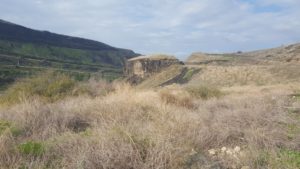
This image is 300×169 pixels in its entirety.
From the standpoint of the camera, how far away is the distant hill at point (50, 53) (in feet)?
296

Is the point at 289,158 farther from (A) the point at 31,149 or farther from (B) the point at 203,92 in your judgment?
(B) the point at 203,92

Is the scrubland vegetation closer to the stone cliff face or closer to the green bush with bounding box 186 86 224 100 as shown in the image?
the green bush with bounding box 186 86 224 100

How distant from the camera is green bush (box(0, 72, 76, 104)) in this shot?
20.7 m

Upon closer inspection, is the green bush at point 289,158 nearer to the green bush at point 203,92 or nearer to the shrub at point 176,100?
the shrub at point 176,100

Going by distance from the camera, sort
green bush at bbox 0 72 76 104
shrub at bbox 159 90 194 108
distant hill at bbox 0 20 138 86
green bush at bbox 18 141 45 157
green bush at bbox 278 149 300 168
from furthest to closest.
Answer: distant hill at bbox 0 20 138 86
green bush at bbox 0 72 76 104
shrub at bbox 159 90 194 108
green bush at bbox 18 141 45 157
green bush at bbox 278 149 300 168

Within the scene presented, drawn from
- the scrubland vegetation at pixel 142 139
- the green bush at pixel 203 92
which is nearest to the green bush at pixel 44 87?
the green bush at pixel 203 92

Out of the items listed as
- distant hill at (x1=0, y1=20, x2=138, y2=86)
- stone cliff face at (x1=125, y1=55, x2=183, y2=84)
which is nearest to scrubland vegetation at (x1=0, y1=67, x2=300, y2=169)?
stone cliff face at (x1=125, y1=55, x2=183, y2=84)

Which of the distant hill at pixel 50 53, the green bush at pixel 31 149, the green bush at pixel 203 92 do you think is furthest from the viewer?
the distant hill at pixel 50 53

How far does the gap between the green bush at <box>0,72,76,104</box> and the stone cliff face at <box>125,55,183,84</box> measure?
35.3 meters

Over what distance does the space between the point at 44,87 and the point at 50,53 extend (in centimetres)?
10316

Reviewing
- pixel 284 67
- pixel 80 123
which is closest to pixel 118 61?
pixel 284 67

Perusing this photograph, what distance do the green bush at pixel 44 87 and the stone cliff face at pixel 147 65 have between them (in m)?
35.3

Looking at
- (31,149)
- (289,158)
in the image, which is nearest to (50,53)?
(31,149)

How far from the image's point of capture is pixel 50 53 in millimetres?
121438
